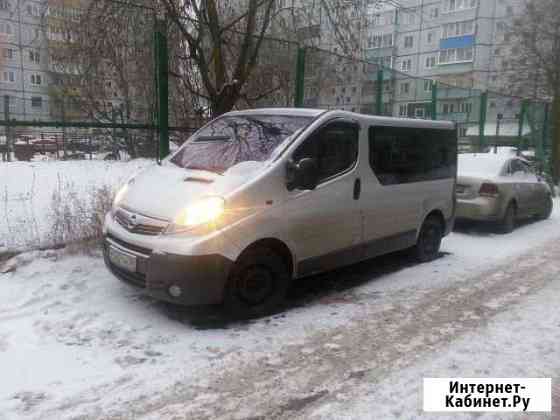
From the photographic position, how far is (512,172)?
9.30m

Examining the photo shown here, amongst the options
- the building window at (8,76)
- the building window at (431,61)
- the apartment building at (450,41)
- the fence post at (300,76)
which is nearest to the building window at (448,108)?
the fence post at (300,76)

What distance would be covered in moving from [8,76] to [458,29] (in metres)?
51.8

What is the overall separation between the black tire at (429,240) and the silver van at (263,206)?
534 mm

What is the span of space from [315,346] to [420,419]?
1.14m

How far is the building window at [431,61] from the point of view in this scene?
51575 mm

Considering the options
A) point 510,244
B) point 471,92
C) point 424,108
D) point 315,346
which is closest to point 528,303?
point 315,346

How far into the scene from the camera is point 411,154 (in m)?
6.09

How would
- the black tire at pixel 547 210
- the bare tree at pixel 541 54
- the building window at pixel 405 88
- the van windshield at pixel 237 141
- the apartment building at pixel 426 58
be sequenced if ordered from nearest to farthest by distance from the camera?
the van windshield at pixel 237 141 → the apartment building at pixel 426 58 → the black tire at pixel 547 210 → the building window at pixel 405 88 → the bare tree at pixel 541 54

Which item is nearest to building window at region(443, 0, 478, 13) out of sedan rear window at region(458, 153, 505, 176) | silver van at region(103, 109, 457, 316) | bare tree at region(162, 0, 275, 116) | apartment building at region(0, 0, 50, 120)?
sedan rear window at region(458, 153, 505, 176)

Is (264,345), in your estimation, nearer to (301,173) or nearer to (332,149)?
(301,173)

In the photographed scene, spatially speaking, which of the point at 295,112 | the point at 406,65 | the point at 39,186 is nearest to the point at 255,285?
the point at 295,112

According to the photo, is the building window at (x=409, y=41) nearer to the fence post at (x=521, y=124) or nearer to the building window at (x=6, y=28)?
the fence post at (x=521, y=124)

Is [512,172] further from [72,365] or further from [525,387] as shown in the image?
[72,365]

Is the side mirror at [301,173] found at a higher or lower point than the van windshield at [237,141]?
lower
